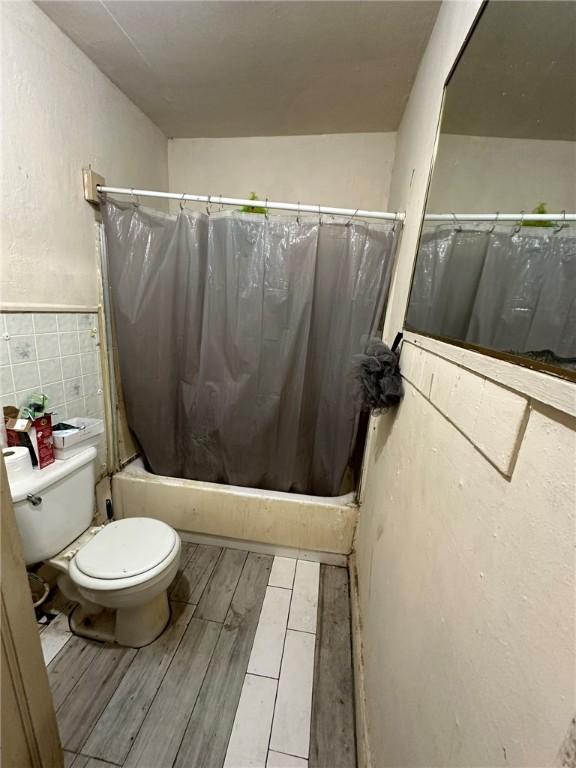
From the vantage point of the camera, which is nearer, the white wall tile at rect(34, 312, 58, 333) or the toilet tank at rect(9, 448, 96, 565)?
the toilet tank at rect(9, 448, 96, 565)

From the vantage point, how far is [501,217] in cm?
60

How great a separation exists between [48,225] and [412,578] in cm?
170

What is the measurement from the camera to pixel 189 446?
161 centimetres

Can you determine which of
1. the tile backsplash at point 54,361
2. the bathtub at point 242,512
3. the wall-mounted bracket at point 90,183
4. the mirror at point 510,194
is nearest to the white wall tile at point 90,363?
the tile backsplash at point 54,361

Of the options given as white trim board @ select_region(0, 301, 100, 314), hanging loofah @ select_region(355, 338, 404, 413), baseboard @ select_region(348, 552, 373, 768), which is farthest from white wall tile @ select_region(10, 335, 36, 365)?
baseboard @ select_region(348, 552, 373, 768)

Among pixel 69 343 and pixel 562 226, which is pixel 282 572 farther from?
pixel 562 226

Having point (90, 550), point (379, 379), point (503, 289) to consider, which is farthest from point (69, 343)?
point (503, 289)

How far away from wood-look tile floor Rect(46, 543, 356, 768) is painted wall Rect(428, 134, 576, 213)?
1493 mm

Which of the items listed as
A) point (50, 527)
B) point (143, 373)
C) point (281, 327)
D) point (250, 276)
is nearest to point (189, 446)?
point (143, 373)

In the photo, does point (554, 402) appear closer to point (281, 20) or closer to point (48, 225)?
point (281, 20)

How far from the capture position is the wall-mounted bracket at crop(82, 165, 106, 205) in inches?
50.3

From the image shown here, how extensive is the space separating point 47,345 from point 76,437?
394mm

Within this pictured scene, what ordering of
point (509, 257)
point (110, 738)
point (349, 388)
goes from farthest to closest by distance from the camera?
1. point (349, 388)
2. point (110, 738)
3. point (509, 257)

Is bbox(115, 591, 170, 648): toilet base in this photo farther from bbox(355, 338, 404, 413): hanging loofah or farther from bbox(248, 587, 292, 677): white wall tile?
bbox(355, 338, 404, 413): hanging loofah
